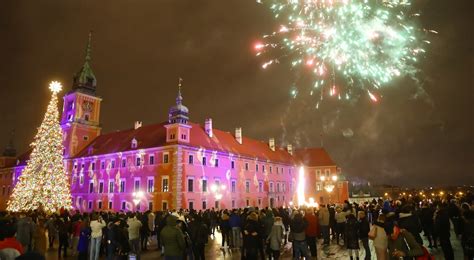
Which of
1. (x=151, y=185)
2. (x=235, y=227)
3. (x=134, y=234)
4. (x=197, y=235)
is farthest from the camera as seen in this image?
(x=151, y=185)

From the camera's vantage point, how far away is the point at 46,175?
32.4 metres

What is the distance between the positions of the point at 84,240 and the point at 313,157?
6129 cm

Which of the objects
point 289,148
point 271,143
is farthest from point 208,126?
point 289,148

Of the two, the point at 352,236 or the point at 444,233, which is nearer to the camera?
the point at 444,233

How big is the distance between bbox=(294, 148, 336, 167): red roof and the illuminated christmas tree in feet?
149

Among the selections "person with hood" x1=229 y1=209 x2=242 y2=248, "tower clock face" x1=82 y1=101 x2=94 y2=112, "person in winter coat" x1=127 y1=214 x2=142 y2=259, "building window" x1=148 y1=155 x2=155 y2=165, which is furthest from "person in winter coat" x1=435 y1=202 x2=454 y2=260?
"tower clock face" x1=82 y1=101 x2=94 y2=112

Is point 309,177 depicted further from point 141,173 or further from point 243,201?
point 141,173

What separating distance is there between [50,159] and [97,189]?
13.2 m

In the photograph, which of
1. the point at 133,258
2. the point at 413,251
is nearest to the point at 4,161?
the point at 133,258

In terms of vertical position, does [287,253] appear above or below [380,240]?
below

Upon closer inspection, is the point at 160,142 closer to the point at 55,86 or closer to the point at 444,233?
the point at 55,86

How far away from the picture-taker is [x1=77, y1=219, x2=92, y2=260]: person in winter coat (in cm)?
1188

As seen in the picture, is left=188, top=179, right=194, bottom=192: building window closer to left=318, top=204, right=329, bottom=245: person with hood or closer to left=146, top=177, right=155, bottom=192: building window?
left=146, top=177, right=155, bottom=192: building window

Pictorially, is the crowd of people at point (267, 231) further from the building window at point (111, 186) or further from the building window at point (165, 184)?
the building window at point (111, 186)
